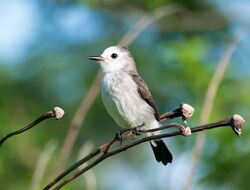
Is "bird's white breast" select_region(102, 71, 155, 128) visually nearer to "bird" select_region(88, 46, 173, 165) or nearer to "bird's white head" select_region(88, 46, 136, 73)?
"bird" select_region(88, 46, 173, 165)

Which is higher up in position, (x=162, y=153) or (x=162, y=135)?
(x=162, y=153)

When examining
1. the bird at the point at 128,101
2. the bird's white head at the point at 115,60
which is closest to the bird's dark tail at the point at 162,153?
the bird at the point at 128,101

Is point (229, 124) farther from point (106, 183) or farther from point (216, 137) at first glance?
point (106, 183)

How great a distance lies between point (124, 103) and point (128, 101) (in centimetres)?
6

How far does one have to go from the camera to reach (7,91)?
6.74 meters

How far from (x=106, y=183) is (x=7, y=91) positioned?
1.56 meters

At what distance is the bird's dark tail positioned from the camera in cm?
371

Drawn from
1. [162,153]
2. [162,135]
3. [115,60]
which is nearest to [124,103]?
[162,153]

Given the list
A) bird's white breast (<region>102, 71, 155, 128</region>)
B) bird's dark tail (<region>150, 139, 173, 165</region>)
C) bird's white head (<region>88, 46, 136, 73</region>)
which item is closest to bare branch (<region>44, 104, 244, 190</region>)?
bird's dark tail (<region>150, 139, 173, 165</region>)

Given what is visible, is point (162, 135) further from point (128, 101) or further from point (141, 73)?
point (141, 73)

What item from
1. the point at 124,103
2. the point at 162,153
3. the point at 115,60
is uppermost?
the point at 115,60

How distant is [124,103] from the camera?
13.5ft

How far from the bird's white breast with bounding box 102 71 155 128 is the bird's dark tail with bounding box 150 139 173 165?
16cm

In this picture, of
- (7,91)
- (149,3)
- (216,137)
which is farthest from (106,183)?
(216,137)
